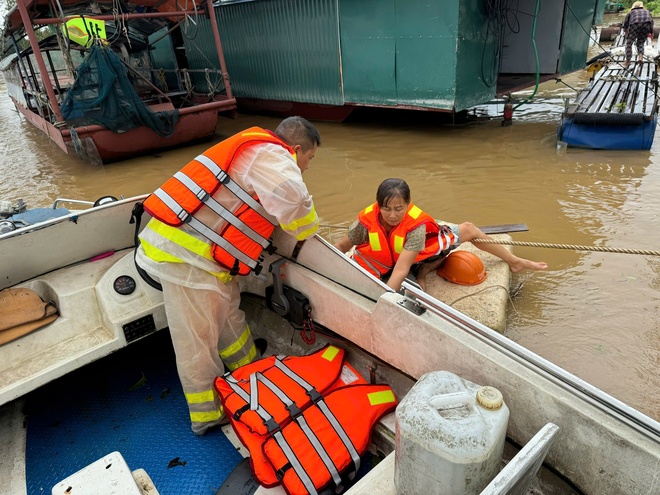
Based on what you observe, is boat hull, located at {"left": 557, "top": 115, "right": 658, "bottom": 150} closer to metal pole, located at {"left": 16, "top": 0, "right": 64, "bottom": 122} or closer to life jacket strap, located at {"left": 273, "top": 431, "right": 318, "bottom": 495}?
life jacket strap, located at {"left": 273, "top": 431, "right": 318, "bottom": 495}

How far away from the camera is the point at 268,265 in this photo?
9.32ft

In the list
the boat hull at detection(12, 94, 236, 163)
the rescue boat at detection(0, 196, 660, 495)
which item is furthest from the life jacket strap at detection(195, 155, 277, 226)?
the boat hull at detection(12, 94, 236, 163)

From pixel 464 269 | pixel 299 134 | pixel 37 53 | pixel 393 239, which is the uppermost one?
pixel 37 53

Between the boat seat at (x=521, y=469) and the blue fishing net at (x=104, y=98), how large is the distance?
7.82m

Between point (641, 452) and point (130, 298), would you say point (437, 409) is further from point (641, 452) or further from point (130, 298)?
point (130, 298)

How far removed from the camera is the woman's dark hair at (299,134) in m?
2.39

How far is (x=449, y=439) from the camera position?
1372 mm

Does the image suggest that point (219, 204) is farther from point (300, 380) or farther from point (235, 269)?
point (300, 380)

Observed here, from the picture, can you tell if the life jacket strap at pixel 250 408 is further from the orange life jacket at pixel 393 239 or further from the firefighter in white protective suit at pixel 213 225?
the orange life jacket at pixel 393 239

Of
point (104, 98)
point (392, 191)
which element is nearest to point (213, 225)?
point (392, 191)

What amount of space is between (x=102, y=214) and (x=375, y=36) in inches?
257

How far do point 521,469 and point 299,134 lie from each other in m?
1.77

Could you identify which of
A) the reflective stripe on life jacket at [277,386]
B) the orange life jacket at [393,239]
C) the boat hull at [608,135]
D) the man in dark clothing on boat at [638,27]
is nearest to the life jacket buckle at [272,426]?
the reflective stripe on life jacket at [277,386]

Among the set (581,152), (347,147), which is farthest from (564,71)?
(347,147)
